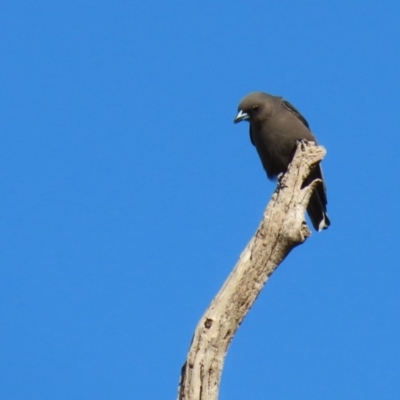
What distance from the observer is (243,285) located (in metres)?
5.78

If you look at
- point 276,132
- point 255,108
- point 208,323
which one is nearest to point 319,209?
point 276,132

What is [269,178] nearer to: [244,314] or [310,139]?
[310,139]

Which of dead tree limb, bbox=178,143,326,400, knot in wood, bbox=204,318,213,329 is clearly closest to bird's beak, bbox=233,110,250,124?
dead tree limb, bbox=178,143,326,400

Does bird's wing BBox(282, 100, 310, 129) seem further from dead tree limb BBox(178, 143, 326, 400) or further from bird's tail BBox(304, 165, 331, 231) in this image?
dead tree limb BBox(178, 143, 326, 400)

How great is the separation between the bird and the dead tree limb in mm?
2137

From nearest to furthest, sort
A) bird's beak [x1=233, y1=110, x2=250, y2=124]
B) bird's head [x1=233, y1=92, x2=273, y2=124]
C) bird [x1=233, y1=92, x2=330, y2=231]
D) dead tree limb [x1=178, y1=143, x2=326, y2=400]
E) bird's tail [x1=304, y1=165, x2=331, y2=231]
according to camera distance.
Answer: dead tree limb [x1=178, y1=143, x2=326, y2=400]
bird's tail [x1=304, y1=165, x2=331, y2=231]
bird [x1=233, y1=92, x2=330, y2=231]
bird's head [x1=233, y1=92, x2=273, y2=124]
bird's beak [x1=233, y1=110, x2=250, y2=124]

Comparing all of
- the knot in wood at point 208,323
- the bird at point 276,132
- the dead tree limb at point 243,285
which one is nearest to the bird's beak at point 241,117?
the bird at point 276,132

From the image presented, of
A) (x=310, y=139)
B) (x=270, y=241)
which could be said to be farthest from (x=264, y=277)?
(x=310, y=139)

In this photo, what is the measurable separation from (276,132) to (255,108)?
0.44 meters

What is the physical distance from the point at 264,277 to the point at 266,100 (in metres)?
3.55

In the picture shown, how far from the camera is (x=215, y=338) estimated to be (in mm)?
5617

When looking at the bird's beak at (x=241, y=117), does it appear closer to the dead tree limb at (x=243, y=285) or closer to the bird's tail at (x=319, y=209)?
the bird's tail at (x=319, y=209)

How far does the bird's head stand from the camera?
9.05 metres

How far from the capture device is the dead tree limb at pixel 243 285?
18.2 feet
